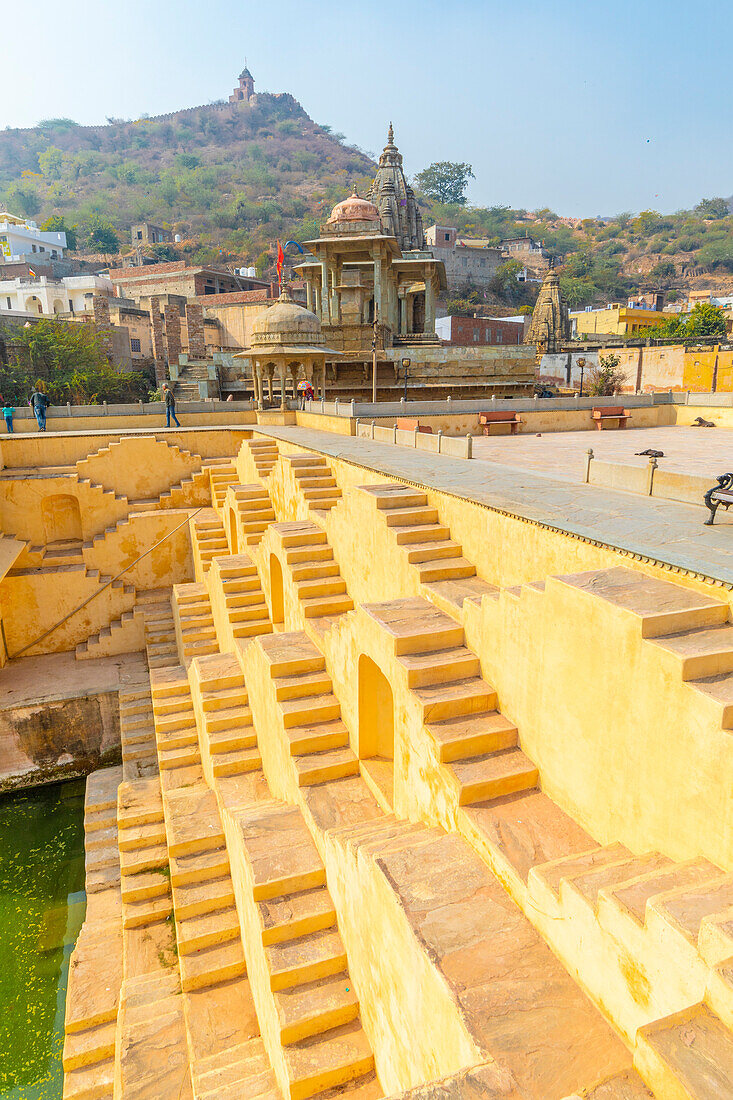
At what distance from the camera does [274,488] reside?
40.0 ft

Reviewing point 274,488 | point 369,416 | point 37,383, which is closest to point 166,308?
point 37,383

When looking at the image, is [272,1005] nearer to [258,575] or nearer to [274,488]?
[258,575]

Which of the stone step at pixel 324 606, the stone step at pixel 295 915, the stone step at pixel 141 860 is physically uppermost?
the stone step at pixel 324 606

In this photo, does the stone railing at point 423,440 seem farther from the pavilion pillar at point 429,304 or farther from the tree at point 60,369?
the tree at point 60,369

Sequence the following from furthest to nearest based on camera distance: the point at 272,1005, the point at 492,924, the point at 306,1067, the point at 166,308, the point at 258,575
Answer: the point at 166,308 → the point at 258,575 → the point at 272,1005 → the point at 306,1067 → the point at 492,924

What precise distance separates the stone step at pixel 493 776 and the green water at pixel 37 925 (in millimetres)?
6068

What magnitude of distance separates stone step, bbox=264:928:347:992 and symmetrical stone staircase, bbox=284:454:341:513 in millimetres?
5991

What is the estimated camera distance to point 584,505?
593cm

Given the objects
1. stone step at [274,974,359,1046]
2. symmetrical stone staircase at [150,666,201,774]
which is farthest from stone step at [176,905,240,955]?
symmetrical stone staircase at [150,666,201,774]

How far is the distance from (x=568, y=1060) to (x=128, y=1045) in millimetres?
4858

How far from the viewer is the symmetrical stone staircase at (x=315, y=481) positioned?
9961 millimetres

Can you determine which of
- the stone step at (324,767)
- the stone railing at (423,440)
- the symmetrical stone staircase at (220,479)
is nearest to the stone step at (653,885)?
the stone step at (324,767)

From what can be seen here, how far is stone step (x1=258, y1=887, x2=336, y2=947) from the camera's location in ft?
16.8

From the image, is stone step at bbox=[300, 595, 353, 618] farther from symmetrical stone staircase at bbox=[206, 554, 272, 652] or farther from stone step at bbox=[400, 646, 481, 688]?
stone step at bbox=[400, 646, 481, 688]
